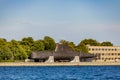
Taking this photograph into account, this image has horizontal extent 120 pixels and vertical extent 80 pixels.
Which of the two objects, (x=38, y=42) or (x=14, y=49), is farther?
(x=38, y=42)

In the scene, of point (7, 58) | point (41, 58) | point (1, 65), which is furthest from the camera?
point (41, 58)

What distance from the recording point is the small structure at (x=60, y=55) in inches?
6909

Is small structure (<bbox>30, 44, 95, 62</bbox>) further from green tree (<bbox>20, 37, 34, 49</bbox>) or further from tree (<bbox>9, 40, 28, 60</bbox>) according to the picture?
green tree (<bbox>20, 37, 34, 49</bbox>)

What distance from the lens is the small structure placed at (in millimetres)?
175500

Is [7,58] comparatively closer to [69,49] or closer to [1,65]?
[1,65]

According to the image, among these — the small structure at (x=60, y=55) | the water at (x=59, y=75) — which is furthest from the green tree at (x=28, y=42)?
the water at (x=59, y=75)

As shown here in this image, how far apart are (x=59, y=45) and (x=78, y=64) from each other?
1982cm

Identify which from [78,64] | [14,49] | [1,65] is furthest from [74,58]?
[1,65]

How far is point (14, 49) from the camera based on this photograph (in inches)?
6555

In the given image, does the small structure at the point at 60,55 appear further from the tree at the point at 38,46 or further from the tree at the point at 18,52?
the tree at the point at 38,46

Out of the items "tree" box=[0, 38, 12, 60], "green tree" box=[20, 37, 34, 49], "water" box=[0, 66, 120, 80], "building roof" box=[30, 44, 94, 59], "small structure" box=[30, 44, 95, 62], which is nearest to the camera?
"water" box=[0, 66, 120, 80]

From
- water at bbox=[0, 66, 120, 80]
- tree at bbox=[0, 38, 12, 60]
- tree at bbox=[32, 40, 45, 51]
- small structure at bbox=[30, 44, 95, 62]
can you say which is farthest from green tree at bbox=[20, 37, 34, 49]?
water at bbox=[0, 66, 120, 80]

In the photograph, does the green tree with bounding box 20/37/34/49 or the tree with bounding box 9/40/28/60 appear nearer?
the tree with bounding box 9/40/28/60

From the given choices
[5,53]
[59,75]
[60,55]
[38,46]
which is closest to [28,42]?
[38,46]
